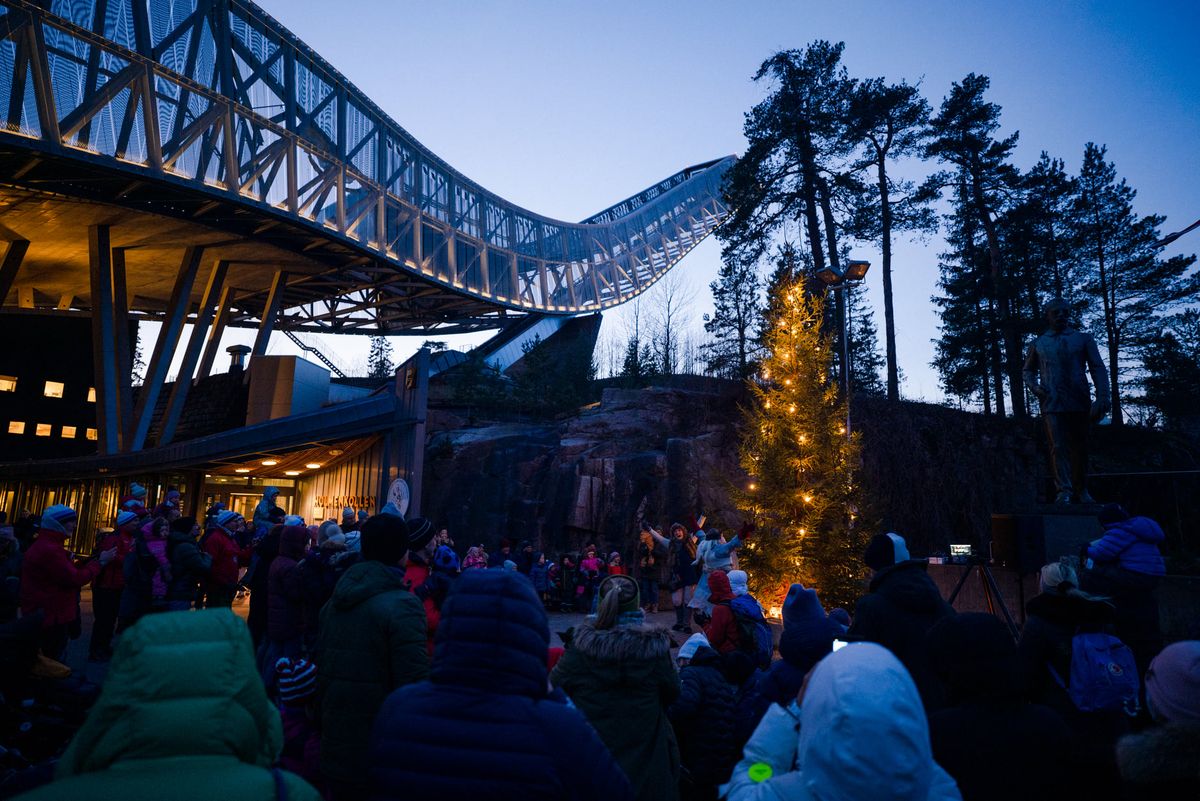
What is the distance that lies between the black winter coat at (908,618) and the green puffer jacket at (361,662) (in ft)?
8.24

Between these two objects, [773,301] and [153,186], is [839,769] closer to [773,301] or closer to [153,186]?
[773,301]

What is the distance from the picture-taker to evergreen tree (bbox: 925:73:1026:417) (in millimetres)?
24516

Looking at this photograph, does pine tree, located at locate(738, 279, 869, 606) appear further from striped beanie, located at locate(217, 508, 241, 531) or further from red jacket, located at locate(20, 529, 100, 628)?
red jacket, located at locate(20, 529, 100, 628)

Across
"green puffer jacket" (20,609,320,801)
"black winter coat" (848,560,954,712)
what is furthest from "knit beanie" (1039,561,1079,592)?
"green puffer jacket" (20,609,320,801)

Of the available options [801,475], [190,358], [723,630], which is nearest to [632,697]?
[723,630]

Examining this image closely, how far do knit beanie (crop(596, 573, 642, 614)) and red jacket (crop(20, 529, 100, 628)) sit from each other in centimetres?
581

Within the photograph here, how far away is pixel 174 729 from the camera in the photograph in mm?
1351

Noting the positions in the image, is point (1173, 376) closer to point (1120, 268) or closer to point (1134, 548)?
point (1120, 268)

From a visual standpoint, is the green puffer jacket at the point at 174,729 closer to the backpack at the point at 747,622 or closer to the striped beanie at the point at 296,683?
the striped beanie at the point at 296,683

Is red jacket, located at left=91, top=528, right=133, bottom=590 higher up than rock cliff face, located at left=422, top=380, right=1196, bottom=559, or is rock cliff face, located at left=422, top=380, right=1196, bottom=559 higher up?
rock cliff face, located at left=422, top=380, right=1196, bottom=559

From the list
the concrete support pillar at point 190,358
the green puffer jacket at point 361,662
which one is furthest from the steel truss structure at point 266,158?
the green puffer jacket at point 361,662

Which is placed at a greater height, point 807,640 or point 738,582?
point 807,640

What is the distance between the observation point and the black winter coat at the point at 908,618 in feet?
12.9

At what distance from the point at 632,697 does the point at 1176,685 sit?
182 centimetres
